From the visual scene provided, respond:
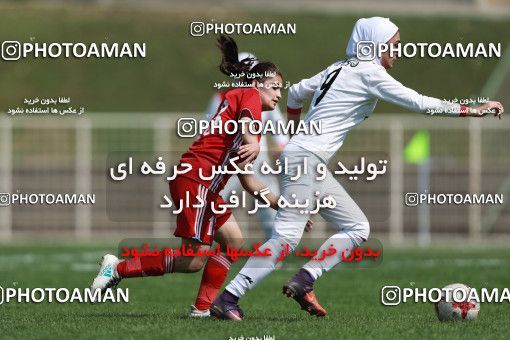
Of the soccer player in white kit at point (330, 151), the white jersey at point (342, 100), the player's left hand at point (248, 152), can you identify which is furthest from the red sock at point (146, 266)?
the white jersey at point (342, 100)

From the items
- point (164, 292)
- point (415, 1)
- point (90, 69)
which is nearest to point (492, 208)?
point (164, 292)

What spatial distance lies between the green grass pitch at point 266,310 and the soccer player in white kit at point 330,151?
0.83ft

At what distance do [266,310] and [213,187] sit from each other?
1.61 m

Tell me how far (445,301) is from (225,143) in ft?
6.41

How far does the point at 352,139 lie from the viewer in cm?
2406

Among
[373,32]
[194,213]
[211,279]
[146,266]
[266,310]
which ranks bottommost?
[266,310]

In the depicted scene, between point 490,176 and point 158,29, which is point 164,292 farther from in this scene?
point 158,29

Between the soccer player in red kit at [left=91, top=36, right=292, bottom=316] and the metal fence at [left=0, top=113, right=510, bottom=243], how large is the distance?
559 inches

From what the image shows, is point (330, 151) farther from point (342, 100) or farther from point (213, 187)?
point (213, 187)

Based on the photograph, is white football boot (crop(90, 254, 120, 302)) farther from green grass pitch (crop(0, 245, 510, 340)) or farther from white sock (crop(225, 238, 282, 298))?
white sock (crop(225, 238, 282, 298))

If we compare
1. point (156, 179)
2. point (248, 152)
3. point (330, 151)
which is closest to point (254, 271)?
point (248, 152)

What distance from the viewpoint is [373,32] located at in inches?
345

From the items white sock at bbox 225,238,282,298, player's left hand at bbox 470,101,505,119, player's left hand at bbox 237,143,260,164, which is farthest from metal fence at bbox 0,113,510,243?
player's left hand at bbox 470,101,505,119

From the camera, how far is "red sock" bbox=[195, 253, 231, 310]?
883 centimetres
